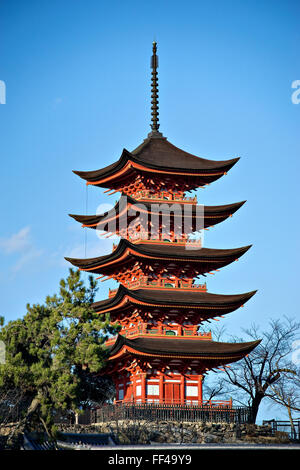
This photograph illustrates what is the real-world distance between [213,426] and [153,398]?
12.8 feet

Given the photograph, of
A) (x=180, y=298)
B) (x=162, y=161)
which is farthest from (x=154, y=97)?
(x=180, y=298)

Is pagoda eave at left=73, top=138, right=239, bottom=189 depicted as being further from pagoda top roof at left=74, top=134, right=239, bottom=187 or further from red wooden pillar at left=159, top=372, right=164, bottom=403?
red wooden pillar at left=159, top=372, right=164, bottom=403

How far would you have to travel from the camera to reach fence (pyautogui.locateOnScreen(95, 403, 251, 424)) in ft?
158

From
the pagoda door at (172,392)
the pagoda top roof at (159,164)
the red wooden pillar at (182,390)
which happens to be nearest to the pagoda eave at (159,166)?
the pagoda top roof at (159,164)

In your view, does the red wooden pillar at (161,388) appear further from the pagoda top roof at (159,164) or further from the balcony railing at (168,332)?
the pagoda top roof at (159,164)

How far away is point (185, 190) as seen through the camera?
57719 mm

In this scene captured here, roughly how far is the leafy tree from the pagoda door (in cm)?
442

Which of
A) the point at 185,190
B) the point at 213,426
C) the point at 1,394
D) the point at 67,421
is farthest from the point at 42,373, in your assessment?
the point at 185,190

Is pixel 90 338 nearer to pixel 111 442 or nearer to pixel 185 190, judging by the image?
pixel 111 442

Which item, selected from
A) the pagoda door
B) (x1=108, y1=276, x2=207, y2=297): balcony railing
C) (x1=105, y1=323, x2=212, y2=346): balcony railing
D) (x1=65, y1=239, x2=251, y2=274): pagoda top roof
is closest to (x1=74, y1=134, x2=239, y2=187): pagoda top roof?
(x1=65, y1=239, x2=251, y2=274): pagoda top roof

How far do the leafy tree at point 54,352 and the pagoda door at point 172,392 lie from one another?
4.42 meters

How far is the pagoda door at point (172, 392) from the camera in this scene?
50.7 m

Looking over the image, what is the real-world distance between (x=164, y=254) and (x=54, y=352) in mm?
9534

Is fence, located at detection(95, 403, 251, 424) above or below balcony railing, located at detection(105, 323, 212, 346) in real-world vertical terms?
below
